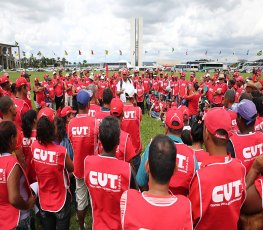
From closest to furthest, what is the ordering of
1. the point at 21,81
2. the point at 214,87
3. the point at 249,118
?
the point at 249,118 < the point at 21,81 < the point at 214,87

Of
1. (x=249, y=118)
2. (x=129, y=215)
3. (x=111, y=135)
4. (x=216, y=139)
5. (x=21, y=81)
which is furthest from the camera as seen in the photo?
(x=21, y=81)

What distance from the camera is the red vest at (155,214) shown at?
6.03 feet

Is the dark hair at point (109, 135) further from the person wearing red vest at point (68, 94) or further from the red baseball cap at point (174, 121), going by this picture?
the person wearing red vest at point (68, 94)

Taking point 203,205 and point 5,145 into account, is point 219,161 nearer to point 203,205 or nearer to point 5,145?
point 203,205

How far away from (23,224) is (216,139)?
2.67 meters

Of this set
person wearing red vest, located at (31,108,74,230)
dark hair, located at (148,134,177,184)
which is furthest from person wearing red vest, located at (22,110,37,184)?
dark hair, located at (148,134,177,184)

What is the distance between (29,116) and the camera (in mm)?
4297

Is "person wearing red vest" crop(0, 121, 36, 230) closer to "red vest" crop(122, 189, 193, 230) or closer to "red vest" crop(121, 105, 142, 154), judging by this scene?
"red vest" crop(122, 189, 193, 230)

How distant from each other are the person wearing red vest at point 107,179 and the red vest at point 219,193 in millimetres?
778

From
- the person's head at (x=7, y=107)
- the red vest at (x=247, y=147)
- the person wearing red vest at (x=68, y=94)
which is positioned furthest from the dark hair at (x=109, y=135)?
the person wearing red vest at (x=68, y=94)

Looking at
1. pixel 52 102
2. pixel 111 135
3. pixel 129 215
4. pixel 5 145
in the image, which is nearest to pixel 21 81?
pixel 5 145

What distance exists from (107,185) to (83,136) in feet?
5.57

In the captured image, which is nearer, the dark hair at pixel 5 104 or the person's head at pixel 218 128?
the person's head at pixel 218 128

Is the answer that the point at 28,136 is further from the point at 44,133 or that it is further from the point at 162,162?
the point at 162,162
